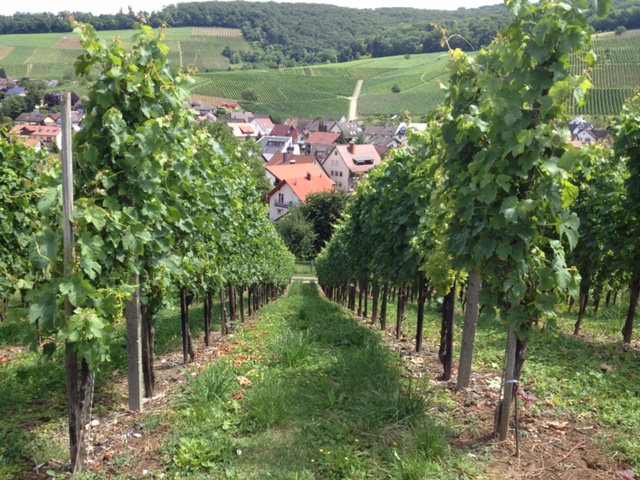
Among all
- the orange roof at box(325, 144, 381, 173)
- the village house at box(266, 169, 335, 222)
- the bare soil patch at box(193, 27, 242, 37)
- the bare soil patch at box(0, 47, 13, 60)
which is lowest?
the village house at box(266, 169, 335, 222)

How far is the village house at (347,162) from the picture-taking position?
69.9m

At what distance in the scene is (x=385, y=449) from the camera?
4.66 meters

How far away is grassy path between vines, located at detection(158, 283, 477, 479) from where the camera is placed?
174 inches

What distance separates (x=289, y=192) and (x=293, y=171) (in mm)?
7038

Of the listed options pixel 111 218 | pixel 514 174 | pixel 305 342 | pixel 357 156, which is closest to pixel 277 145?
pixel 357 156

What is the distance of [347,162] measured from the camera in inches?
2758

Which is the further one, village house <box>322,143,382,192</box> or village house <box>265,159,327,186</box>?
village house <box>322,143,382,192</box>

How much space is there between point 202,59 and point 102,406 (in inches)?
5127

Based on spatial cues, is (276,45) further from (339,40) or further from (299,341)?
(299,341)

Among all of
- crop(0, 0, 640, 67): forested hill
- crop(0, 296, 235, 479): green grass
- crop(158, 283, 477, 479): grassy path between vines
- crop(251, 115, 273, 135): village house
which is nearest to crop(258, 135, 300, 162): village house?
crop(251, 115, 273, 135): village house

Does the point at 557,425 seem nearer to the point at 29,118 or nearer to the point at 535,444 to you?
the point at 535,444

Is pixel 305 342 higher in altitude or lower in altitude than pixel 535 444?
lower

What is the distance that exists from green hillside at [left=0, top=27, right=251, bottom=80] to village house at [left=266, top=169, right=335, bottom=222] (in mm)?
34332

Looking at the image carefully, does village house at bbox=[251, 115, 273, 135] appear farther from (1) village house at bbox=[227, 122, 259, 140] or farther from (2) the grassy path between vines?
(2) the grassy path between vines
